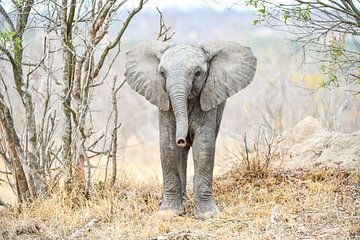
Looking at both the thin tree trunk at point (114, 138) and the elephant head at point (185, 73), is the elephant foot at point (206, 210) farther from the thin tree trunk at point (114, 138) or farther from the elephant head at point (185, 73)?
the thin tree trunk at point (114, 138)

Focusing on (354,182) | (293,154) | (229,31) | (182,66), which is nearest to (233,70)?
(182,66)

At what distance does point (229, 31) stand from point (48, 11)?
59636mm

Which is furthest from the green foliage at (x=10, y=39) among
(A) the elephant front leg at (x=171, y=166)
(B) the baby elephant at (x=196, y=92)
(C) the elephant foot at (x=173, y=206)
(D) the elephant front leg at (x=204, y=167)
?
(C) the elephant foot at (x=173, y=206)

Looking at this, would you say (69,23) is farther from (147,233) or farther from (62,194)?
(147,233)

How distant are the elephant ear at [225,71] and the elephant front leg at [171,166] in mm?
499

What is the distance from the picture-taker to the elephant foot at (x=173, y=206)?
792cm

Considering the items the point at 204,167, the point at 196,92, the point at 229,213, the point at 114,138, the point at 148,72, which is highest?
the point at 148,72

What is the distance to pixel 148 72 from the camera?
784 cm

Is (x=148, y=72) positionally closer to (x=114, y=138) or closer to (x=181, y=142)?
(x=181, y=142)

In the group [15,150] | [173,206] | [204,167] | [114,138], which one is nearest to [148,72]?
[204,167]

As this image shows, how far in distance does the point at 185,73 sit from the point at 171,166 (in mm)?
1250

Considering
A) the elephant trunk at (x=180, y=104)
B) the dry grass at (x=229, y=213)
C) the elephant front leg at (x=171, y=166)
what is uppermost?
the elephant trunk at (x=180, y=104)

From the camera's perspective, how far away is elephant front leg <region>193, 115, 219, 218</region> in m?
7.80

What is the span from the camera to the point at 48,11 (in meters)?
8.63
